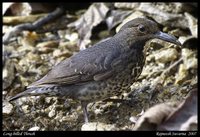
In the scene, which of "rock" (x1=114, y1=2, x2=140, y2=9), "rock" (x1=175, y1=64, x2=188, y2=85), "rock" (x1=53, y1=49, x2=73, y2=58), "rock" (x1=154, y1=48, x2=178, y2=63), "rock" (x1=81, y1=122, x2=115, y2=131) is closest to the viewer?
"rock" (x1=81, y1=122, x2=115, y2=131)

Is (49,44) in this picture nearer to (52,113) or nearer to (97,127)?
(52,113)

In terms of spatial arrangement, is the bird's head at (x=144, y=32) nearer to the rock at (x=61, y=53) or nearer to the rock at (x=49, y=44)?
the rock at (x=61, y=53)

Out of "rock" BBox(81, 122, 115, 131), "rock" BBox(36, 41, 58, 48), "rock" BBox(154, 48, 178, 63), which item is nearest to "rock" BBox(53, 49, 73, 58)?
"rock" BBox(36, 41, 58, 48)

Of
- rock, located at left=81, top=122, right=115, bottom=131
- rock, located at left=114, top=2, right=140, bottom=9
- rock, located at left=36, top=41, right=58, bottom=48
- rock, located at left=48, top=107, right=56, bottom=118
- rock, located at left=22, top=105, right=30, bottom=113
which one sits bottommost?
rock, located at left=81, top=122, right=115, bottom=131

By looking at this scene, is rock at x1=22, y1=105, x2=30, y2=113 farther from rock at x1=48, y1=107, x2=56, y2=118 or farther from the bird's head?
the bird's head

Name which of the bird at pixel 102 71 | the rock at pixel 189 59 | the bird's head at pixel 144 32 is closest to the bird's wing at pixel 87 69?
the bird at pixel 102 71

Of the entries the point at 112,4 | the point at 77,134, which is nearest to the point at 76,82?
the point at 77,134

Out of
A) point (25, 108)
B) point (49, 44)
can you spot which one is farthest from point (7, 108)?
point (49, 44)
